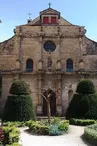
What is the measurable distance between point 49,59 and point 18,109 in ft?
35.9

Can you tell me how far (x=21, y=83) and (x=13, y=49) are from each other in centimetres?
944

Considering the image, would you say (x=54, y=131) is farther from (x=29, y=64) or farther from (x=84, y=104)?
(x=29, y=64)

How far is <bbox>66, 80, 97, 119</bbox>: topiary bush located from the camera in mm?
21922

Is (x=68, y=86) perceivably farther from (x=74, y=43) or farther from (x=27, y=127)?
(x=27, y=127)

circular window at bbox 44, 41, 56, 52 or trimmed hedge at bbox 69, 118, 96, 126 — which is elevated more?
circular window at bbox 44, 41, 56, 52

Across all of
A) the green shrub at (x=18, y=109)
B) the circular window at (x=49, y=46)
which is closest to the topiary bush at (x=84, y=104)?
the green shrub at (x=18, y=109)

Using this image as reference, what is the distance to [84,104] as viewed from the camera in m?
22.2

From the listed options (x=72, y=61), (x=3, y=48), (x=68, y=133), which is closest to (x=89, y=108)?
(x=68, y=133)

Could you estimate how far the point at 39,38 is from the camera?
3180 cm

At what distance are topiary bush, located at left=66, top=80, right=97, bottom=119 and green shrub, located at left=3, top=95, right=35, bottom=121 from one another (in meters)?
3.79

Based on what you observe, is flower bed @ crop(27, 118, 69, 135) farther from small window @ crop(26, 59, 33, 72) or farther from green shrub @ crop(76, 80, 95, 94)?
small window @ crop(26, 59, 33, 72)

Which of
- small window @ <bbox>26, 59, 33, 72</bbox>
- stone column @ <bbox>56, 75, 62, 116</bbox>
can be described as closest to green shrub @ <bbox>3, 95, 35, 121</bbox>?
stone column @ <bbox>56, 75, 62, 116</bbox>

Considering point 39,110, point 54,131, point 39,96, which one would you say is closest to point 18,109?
point 54,131

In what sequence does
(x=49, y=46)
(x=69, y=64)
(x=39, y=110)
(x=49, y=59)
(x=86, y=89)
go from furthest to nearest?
(x=49, y=46) < (x=69, y=64) < (x=49, y=59) < (x=39, y=110) < (x=86, y=89)
